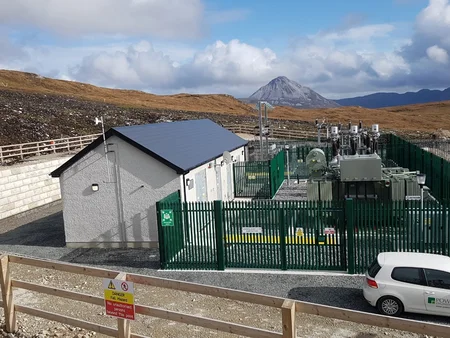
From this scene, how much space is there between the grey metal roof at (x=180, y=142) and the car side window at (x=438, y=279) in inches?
339

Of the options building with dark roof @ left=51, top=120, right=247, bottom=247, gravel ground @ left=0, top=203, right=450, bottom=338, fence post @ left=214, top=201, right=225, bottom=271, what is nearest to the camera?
gravel ground @ left=0, top=203, right=450, bottom=338

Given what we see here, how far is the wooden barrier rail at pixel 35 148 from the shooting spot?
102 ft

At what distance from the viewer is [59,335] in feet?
27.5

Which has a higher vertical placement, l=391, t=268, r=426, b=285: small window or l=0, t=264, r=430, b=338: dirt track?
l=391, t=268, r=426, b=285: small window

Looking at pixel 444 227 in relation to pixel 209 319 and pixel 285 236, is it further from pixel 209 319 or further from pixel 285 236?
pixel 209 319

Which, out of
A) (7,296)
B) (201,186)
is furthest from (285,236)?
(7,296)

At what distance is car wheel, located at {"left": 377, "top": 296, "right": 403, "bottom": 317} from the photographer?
31.2ft

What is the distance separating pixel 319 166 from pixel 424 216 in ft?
36.1

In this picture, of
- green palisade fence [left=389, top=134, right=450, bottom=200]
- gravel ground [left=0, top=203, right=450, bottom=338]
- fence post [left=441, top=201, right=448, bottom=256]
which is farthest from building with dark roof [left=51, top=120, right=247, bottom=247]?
green palisade fence [left=389, top=134, right=450, bottom=200]

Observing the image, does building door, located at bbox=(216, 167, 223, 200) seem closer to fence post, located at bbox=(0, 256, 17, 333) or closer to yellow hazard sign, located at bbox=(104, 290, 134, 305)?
fence post, located at bbox=(0, 256, 17, 333)

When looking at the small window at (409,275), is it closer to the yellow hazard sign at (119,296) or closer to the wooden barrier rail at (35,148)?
the yellow hazard sign at (119,296)

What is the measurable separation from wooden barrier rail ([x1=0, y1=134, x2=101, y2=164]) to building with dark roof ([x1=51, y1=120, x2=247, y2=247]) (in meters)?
15.8

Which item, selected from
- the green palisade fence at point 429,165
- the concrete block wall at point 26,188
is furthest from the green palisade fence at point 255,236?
the concrete block wall at point 26,188

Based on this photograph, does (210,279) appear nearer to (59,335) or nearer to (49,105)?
(59,335)
